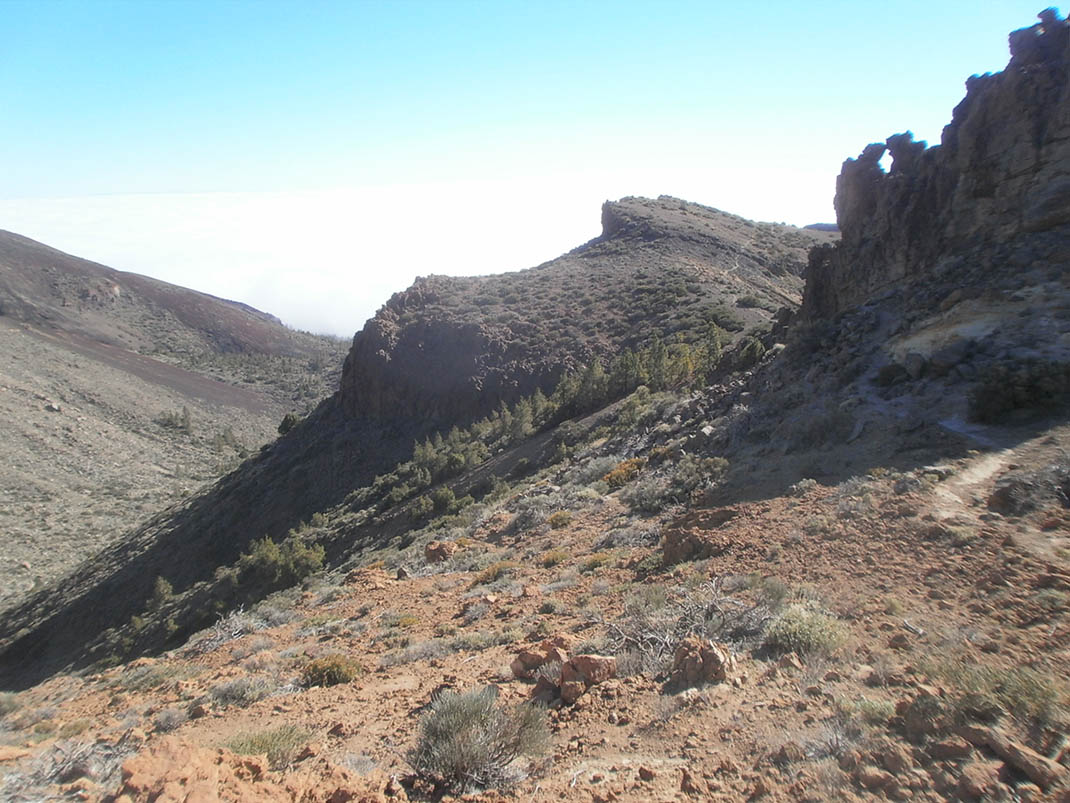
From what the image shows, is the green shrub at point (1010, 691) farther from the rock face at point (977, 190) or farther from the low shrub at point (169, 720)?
the rock face at point (977, 190)

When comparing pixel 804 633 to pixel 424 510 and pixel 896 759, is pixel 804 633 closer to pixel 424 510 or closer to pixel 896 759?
pixel 896 759

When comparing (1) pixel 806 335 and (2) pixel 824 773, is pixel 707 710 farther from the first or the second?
(1) pixel 806 335

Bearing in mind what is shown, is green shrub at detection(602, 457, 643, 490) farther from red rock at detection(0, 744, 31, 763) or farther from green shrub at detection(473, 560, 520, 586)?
red rock at detection(0, 744, 31, 763)

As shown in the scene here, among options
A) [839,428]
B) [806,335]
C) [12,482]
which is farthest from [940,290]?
[12,482]

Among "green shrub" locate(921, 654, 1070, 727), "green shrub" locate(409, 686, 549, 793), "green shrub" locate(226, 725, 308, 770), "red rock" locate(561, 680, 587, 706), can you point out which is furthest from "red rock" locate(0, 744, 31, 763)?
"green shrub" locate(921, 654, 1070, 727)

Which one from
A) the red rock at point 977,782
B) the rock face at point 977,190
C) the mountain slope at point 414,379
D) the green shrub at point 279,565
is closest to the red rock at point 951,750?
the red rock at point 977,782

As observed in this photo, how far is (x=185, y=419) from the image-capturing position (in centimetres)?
5809

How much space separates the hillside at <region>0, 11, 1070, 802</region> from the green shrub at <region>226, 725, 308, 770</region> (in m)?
0.03

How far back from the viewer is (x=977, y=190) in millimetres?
15117

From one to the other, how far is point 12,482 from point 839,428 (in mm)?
45447

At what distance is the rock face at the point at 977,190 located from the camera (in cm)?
1358

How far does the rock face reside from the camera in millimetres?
13578

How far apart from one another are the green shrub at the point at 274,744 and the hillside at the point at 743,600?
0.10ft

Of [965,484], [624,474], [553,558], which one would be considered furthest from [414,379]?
[965,484]
